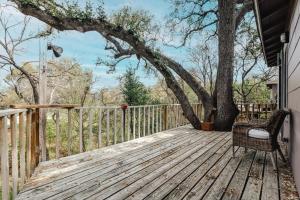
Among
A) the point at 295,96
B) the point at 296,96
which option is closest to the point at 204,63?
the point at 295,96

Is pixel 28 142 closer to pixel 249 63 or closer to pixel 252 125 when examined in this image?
pixel 252 125

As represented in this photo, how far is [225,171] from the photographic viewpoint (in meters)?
3.30

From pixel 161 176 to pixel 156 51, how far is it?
5224 millimetres

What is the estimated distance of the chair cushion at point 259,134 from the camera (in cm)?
352

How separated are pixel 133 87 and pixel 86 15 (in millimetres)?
3704

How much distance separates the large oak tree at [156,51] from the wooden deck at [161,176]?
285cm

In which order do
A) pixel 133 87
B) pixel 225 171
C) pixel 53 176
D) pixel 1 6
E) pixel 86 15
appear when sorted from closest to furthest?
pixel 53 176
pixel 225 171
pixel 86 15
pixel 133 87
pixel 1 6

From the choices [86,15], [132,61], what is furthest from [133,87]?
[86,15]

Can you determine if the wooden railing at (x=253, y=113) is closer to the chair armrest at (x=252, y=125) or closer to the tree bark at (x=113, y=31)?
the tree bark at (x=113, y=31)

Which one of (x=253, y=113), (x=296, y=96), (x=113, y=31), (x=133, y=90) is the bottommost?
(x=253, y=113)

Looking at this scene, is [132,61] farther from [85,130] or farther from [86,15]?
[85,130]

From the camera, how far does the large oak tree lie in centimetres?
711

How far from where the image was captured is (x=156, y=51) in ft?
25.2

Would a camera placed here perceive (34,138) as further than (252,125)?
No
